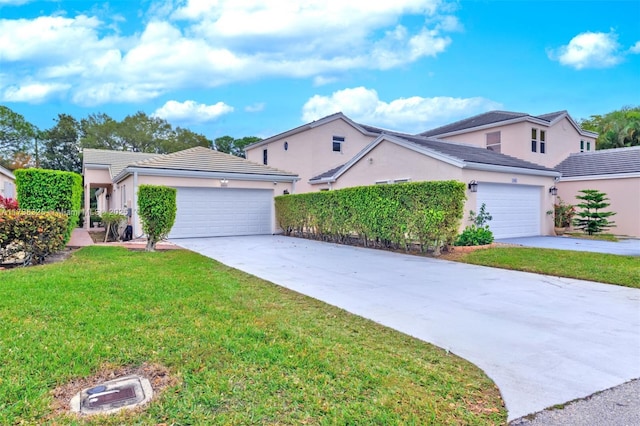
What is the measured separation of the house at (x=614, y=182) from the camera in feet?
Answer: 54.4

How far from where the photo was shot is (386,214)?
12.4 meters

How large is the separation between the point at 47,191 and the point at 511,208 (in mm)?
15976

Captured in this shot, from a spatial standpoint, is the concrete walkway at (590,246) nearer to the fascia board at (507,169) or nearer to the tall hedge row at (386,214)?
the fascia board at (507,169)

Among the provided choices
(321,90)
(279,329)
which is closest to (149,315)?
(279,329)

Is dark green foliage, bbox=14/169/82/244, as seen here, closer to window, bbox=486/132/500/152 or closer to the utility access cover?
the utility access cover

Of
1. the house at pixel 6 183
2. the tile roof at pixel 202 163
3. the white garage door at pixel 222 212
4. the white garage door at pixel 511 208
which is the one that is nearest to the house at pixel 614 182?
the white garage door at pixel 511 208

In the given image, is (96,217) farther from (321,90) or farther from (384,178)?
(384,178)

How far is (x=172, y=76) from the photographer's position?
855 inches

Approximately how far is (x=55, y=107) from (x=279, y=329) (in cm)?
4661

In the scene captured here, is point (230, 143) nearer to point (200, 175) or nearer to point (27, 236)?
point (200, 175)

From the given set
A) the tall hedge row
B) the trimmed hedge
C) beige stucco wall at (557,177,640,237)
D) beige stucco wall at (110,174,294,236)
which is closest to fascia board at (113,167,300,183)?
beige stucco wall at (110,174,294,236)

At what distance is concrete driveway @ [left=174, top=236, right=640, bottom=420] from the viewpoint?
139 inches

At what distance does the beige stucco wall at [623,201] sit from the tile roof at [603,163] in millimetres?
451

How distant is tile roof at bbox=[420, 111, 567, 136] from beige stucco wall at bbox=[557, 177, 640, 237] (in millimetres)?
4862
